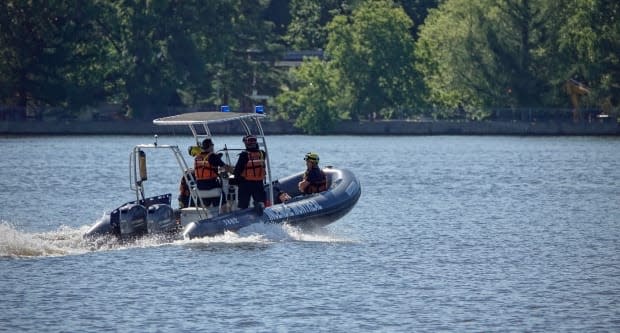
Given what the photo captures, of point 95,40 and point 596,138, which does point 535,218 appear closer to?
point 596,138

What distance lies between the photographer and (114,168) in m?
57.6

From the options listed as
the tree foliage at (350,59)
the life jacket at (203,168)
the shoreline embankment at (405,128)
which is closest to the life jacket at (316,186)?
the life jacket at (203,168)

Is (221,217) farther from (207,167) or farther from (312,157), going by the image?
(312,157)

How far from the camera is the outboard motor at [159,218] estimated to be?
26.5 m

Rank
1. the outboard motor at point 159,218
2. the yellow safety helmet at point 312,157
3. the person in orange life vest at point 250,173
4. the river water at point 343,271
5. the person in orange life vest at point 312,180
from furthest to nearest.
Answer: the person in orange life vest at point 312,180
the yellow safety helmet at point 312,157
the person in orange life vest at point 250,173
the outboard motor at point 159,218
the river water at point 343,271

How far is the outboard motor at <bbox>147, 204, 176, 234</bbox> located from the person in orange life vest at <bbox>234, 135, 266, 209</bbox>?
1.53 metres

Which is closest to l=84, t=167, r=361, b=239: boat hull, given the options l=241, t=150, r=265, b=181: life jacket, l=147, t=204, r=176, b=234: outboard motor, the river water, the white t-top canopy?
l=147, t=204, r=176, b=234: outboard motor

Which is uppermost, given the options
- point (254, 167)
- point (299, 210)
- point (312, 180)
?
point (254, 167)

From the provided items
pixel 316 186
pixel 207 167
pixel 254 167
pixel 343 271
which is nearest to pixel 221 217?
pixel 207 167

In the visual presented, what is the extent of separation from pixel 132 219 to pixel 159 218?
51cm

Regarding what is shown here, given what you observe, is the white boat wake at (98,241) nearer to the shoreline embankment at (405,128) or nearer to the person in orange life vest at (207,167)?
the person in orange life vest at (207,167)

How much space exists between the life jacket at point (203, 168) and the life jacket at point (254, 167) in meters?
0.66

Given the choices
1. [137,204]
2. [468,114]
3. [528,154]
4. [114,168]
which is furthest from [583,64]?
[137,204]

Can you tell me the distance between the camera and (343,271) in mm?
25125
